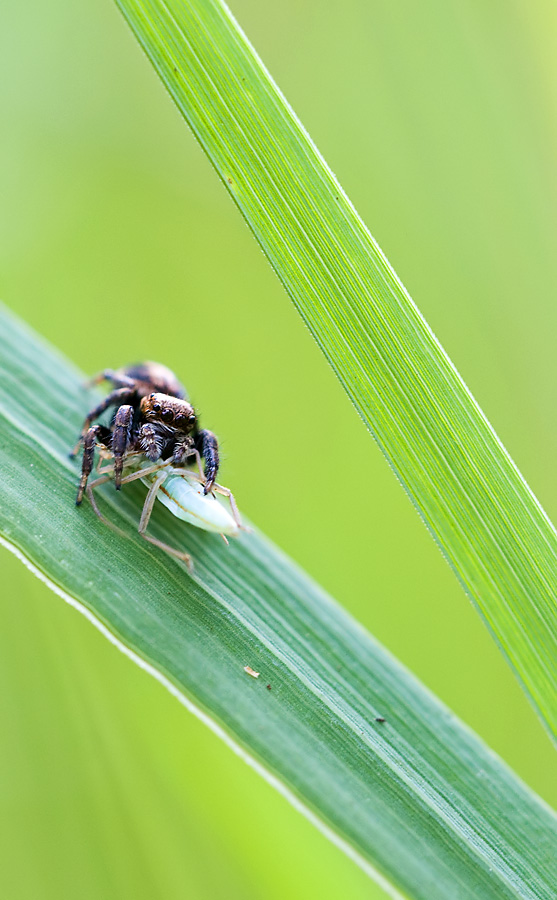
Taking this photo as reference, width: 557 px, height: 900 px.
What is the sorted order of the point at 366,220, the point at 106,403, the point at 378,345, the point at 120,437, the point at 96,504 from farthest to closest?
1. the point at 366,220
2. the point at 106,403
3. the point at 120,437
4. the point at 96,504
5. the point at 378,345

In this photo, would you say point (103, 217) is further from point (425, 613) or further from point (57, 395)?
point (425, 613)

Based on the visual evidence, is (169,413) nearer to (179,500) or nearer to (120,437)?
(120,437)

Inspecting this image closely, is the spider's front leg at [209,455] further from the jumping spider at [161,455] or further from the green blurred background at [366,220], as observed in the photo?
the green blurred background at [366,220]

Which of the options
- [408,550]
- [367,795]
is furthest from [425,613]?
[367,795]

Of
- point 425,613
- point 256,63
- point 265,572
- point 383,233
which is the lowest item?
point 425,613

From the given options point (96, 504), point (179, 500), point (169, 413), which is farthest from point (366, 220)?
point (96, 504)

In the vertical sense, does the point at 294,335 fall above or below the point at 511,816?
above
